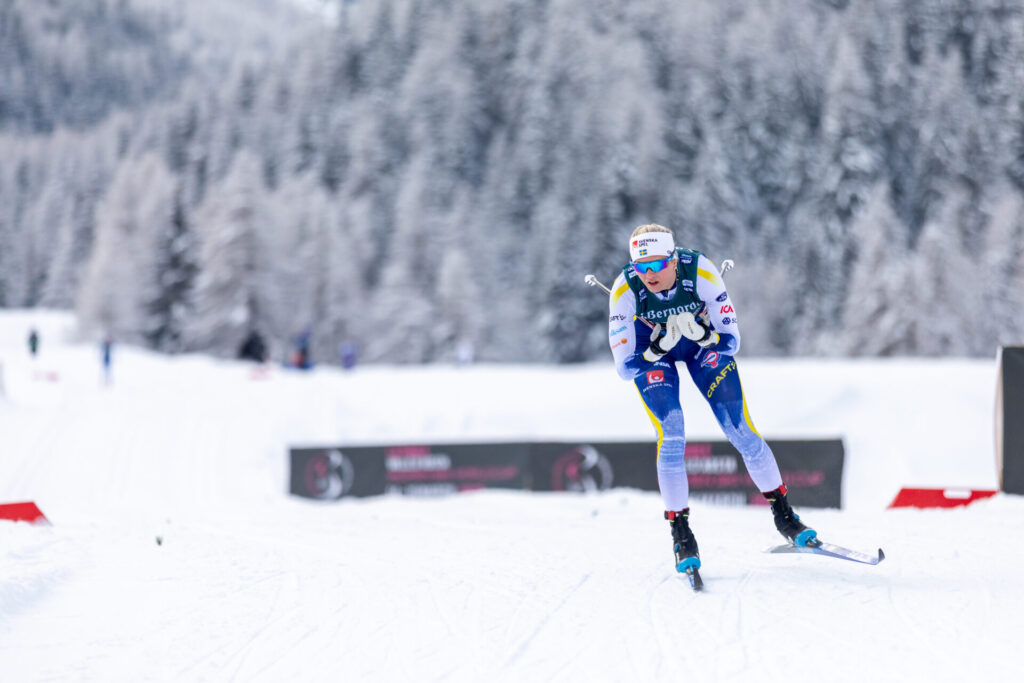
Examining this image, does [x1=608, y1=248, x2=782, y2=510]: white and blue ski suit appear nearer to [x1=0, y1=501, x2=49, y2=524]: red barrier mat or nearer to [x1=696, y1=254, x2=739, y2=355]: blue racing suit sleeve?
[x1=696, y1=254, x2=739, y2=355]: blue racing suit sleeve

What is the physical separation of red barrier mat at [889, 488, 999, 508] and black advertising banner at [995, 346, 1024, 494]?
0.80 ft

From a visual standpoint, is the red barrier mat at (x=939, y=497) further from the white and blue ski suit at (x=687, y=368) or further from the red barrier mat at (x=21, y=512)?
the red barrier mat at (x=21, y=512)

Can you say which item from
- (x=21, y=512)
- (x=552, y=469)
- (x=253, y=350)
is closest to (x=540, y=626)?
(x=21, y=512)

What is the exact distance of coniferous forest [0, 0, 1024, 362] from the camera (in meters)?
43.5

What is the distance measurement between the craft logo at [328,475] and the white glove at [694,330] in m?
9.47

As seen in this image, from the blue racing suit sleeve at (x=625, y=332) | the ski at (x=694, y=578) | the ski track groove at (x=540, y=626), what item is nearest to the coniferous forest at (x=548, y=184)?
the blue racing suit sleeve at (x=625, y=332)

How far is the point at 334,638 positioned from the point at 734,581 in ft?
7.41

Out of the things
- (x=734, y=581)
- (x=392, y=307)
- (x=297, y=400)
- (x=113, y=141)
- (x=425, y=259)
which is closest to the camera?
(x=734, y=581)

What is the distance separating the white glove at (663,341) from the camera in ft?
16.4

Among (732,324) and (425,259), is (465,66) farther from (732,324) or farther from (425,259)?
(732,324)

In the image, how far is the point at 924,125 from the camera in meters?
59.7

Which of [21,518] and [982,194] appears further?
[982,194]

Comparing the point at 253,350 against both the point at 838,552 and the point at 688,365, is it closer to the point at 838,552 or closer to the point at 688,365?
the point at 688,365

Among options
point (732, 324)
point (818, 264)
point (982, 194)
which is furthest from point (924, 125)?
point (732, 324)
